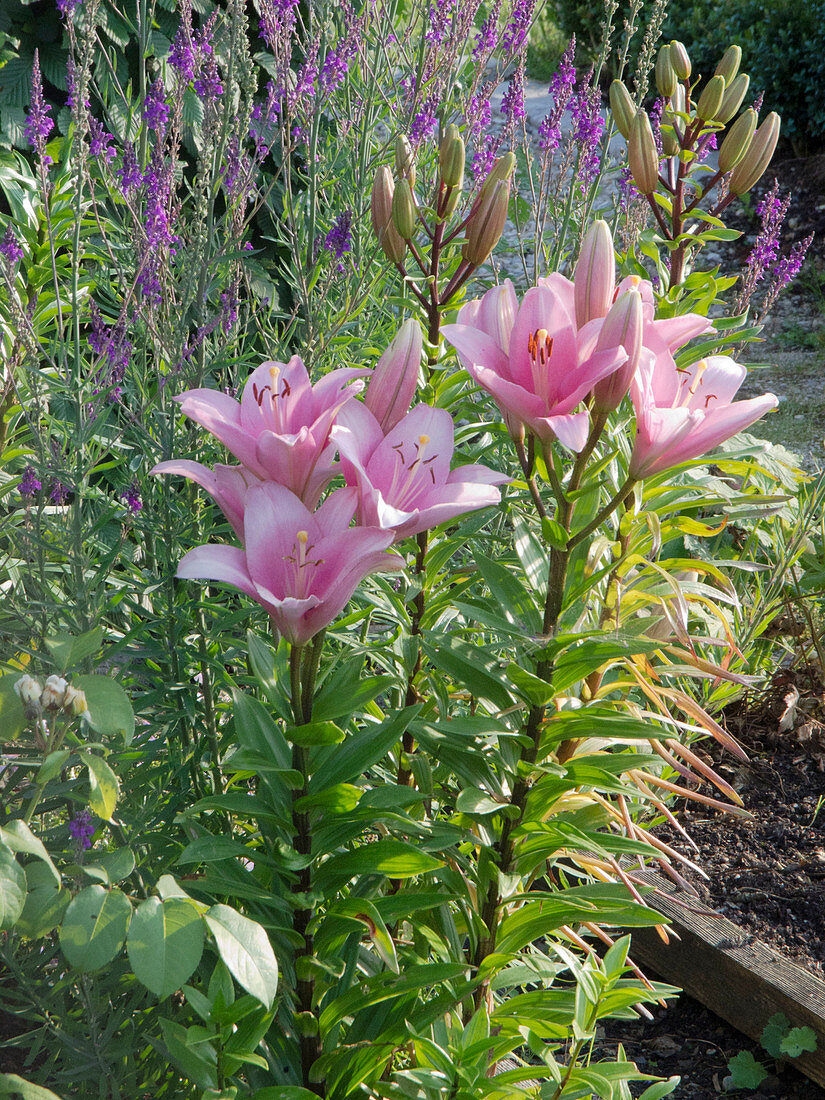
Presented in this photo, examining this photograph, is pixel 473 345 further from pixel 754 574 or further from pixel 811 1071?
pixel 754 574

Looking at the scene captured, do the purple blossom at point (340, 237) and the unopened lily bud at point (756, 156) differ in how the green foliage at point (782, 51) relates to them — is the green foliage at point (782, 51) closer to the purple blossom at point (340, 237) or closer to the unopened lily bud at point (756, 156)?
the unopened lily bud at point (756, 156)

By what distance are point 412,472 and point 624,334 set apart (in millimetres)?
243

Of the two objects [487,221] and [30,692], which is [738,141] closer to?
[487,221]

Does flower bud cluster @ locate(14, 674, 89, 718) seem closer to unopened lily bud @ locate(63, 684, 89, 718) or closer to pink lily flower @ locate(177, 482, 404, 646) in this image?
unopened lily bud @ locate(63, 684, 89, 718)

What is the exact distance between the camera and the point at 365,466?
925 millimetres

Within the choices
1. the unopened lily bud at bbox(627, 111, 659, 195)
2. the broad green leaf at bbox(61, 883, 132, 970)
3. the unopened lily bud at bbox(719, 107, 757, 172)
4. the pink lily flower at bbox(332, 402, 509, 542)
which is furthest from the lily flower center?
the unopened lily bud at bbox(719, 107, 757, 172)

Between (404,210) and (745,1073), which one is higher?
(404,210)

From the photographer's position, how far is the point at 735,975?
1.82 metres

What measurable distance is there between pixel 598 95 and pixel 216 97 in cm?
93

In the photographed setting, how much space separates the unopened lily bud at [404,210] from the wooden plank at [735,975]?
4.04 ft

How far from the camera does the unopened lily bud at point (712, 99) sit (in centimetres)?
155

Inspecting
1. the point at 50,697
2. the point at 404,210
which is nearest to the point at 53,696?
the point at 50,697

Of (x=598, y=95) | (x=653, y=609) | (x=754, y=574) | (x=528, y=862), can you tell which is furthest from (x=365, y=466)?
(x=754, y=574)

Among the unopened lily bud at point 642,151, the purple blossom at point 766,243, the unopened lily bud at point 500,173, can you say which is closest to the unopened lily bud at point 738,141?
the unopened lily bud at point 642,151
